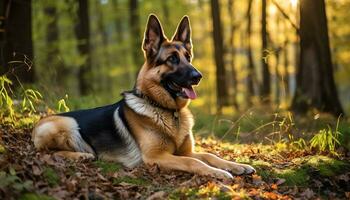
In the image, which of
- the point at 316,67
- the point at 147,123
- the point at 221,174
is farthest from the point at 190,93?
the point at 316,67

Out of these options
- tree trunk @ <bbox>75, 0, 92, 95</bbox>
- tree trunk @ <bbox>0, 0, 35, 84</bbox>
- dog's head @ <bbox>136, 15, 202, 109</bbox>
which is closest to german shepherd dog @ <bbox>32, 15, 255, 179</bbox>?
dog's head @ <bbox>136, 15, 202, 109</bbox>

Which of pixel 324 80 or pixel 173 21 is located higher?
pixel 173 21

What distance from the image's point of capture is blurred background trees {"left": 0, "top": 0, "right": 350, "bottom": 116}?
11.2 meters

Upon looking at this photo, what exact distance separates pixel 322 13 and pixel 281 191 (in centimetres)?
702

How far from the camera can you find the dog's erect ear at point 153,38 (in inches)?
255

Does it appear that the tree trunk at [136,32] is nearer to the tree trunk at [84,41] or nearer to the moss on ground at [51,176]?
the tree trunk at [84,41]

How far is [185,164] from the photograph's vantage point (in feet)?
19.2

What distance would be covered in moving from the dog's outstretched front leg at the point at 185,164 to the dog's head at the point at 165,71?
0.80 metres

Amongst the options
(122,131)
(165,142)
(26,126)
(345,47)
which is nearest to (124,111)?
(122,131)

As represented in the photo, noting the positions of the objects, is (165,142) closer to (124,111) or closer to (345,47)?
(124,111)

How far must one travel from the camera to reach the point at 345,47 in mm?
20828

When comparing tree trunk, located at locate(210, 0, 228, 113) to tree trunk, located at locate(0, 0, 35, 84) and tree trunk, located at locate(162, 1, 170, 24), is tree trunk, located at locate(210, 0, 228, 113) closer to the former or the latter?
tree trunk, located at locate(0, 0, 35, 84)

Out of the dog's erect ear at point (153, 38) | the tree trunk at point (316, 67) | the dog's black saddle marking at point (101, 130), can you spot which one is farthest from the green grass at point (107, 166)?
the tree trunk at point (316, 67)

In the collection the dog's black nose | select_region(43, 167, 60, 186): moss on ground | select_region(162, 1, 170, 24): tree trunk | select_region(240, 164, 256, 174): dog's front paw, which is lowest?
select_region(240, 164, 256, 174): dog's front paw
